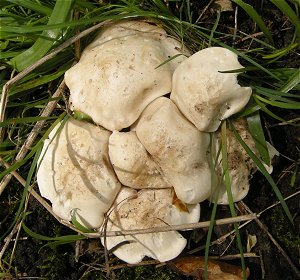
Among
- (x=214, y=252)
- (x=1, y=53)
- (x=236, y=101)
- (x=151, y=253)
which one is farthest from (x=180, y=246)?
(x=1, y=53)

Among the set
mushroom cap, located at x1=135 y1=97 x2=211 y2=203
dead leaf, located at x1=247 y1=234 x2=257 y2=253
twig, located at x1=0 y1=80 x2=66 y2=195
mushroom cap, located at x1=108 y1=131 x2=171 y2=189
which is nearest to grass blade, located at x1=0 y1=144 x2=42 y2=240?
twig, located at x1=0 y1=80 x2=66 y2=195

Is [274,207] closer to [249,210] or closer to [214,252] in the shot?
[249,210]

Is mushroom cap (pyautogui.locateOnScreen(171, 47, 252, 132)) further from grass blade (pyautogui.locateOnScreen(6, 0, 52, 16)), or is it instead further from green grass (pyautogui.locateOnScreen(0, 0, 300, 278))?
grass blade (pyautogui.locateOnScreen(6, 0, 52, 16))

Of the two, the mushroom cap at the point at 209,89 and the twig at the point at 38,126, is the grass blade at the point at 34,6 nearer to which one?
the twig at the point at 38,126

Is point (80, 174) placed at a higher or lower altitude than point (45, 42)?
lower

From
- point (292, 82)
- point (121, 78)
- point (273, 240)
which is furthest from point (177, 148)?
point (273, 240)

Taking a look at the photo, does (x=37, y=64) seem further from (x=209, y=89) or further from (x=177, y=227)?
(x=177, y=227)

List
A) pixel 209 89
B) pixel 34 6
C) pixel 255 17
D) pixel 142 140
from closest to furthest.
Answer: pixel 209 89
pixel 142 140
pixel 255 17
pixel 34 6
